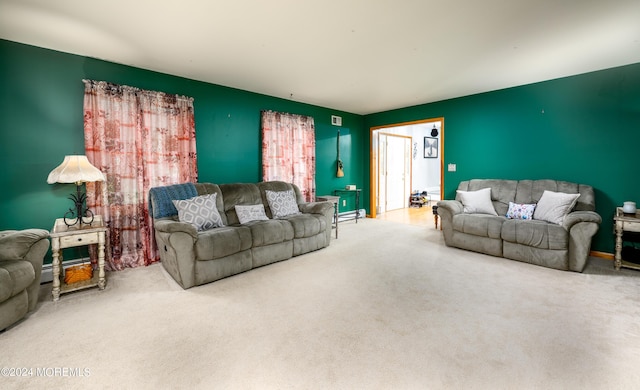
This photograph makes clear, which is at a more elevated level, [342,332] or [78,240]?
[78,240]

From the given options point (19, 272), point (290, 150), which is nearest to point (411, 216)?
point (290, 150)

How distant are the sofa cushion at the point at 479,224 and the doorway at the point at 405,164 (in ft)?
5.22

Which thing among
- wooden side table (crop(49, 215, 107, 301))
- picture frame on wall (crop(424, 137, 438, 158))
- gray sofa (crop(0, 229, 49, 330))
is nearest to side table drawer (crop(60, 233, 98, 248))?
wooden side table (crop(49, 215, 107, 301))

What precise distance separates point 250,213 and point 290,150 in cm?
181

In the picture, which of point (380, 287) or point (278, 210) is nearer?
point (380, 287)

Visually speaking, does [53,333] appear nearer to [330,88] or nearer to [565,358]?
[565,358]

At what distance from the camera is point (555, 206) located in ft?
11.9

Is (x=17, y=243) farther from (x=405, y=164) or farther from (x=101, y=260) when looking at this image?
(x=405, y=164)

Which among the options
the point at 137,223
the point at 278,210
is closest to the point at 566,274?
the point at 278,210

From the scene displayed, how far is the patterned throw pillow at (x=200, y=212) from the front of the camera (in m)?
3.33

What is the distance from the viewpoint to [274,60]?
3.42 metres

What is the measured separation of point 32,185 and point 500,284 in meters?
5.03

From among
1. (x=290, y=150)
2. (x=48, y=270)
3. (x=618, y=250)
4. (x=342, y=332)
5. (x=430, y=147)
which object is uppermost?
(x=430, y=147)

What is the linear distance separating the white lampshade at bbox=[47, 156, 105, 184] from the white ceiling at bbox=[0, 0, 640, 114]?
1.23m
